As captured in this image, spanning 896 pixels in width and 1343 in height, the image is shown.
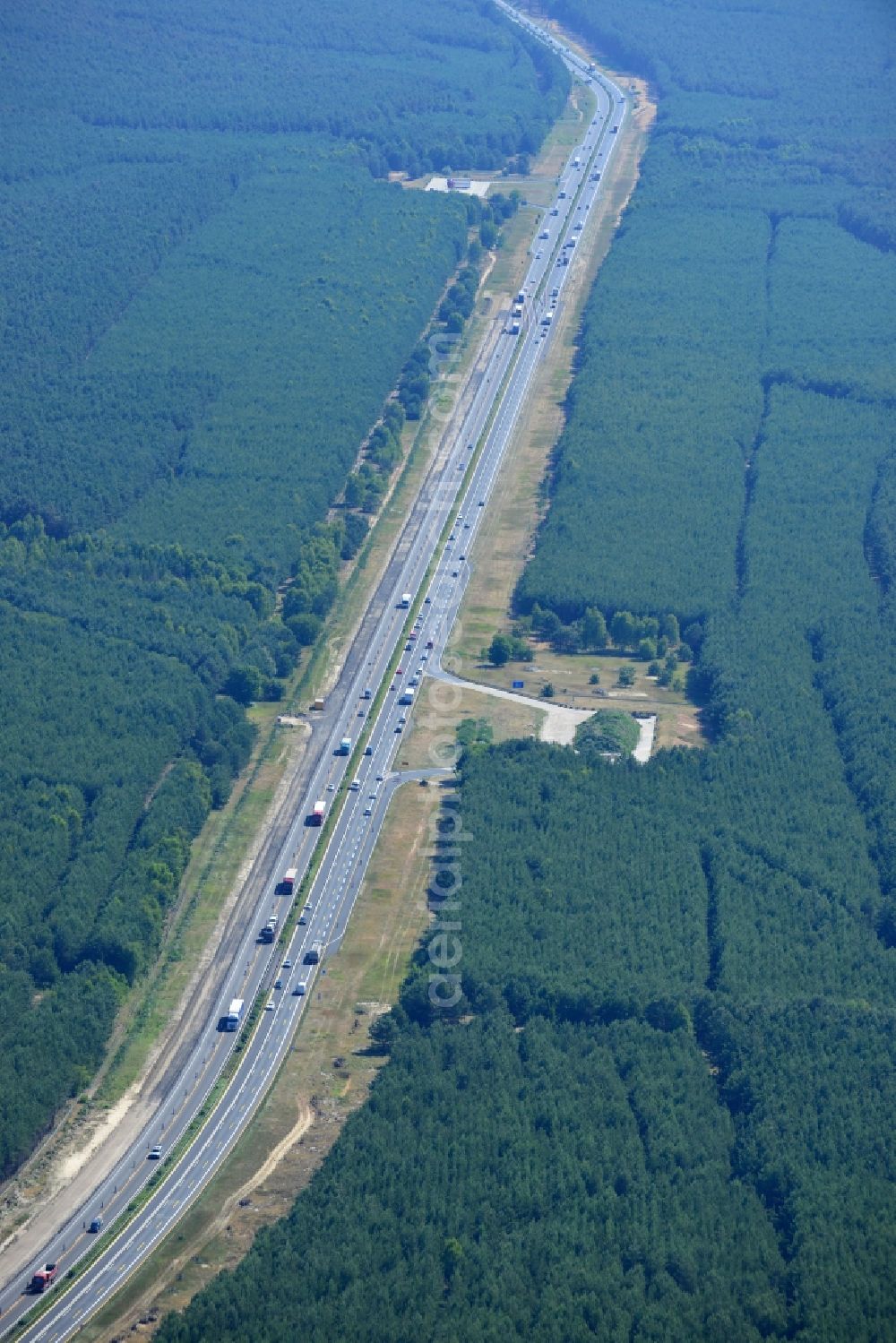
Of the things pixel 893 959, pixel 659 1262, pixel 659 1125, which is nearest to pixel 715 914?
pixel 893 959

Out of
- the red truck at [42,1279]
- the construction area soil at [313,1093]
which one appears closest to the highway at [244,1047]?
the red truck at [42,1279]

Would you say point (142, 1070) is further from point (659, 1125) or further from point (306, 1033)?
point (659, 1125)

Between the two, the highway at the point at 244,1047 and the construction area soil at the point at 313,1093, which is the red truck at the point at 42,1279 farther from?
the construction area soil at the point at 313,1093

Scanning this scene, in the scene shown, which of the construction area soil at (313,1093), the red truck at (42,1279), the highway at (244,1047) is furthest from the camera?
the highway at (244,1047)

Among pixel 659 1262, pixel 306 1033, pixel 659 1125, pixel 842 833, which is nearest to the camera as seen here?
pixel 659 1262

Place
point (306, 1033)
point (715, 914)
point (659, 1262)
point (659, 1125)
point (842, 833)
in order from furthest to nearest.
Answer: point (842, 833)
point (715, 914)
point (306, 1033)
point (659, 1125)
point (659, 1262)

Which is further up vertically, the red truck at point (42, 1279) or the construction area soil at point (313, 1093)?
the construction area soil at point (313, 1093)

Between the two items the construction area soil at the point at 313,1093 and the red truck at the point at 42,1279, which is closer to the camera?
the red truck at the point at 42,1279

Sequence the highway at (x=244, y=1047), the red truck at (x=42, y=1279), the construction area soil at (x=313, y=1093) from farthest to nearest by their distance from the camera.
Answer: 1. the highway at (x=244, y=1047)
2. the construction area soil at (x=313, y=1093)
3. the red truck at (x=42, y=1279)

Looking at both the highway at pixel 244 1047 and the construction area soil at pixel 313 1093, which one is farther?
the highway at pixel 244 1047
